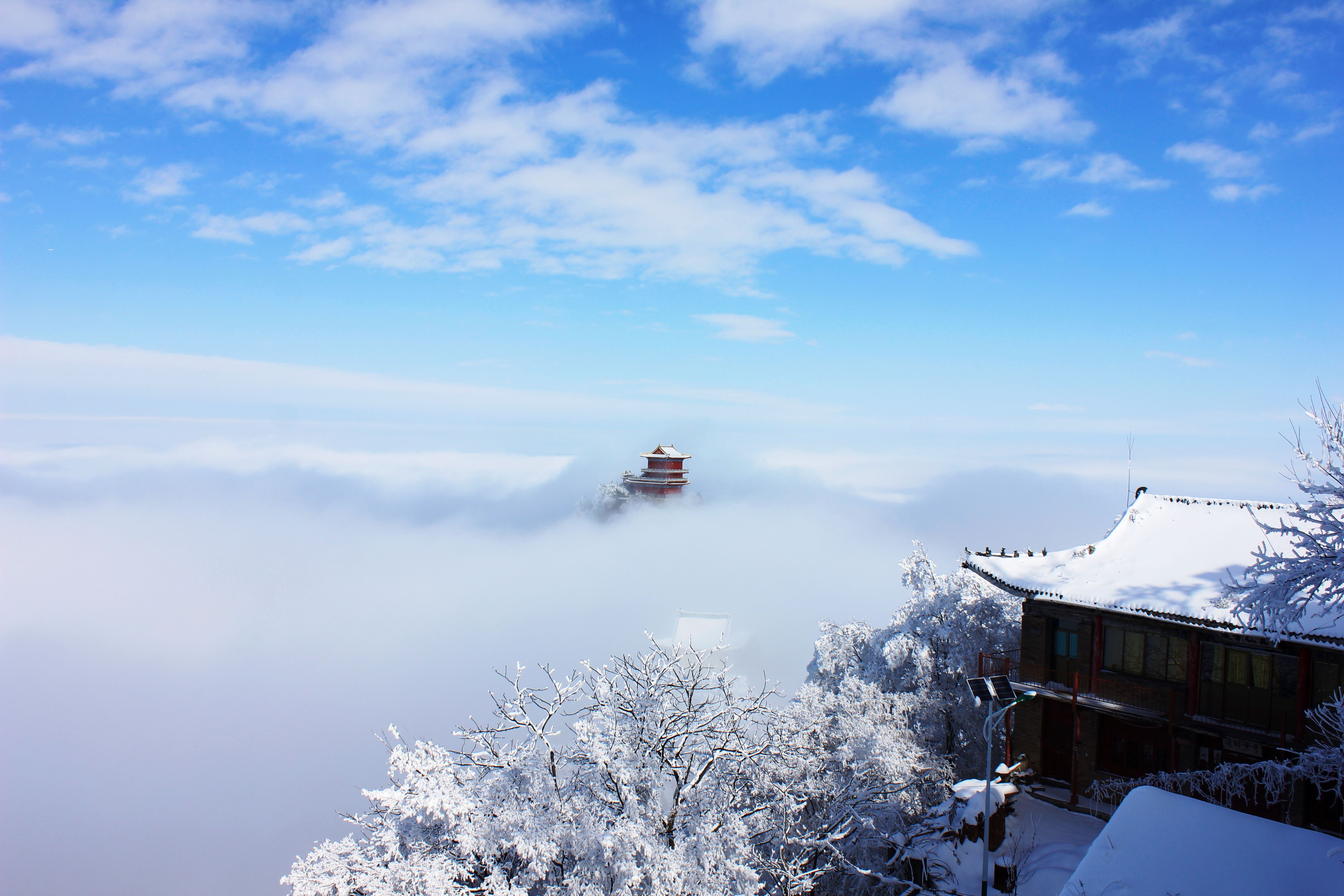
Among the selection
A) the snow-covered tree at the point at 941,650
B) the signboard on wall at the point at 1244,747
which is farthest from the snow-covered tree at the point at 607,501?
the signboard on wall at the point at 1244,747

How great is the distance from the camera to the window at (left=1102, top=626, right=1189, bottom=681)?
21.2 m

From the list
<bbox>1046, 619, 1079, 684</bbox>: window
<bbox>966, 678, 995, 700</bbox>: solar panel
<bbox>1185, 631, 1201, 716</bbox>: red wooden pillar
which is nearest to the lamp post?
<bbox>966, 678, 995, 700</bbox>: solar panel

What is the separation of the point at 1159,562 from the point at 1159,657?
3.02 m

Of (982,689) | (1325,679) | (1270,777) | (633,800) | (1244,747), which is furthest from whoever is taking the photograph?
(1244,747)

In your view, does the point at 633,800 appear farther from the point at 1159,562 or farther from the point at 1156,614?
the point at 1159,562

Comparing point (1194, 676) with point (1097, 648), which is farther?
point (1097, 648)

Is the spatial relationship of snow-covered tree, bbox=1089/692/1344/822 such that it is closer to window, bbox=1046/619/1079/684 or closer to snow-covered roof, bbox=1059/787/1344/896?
snow-covered roof, bbox=1059/787/1344/896

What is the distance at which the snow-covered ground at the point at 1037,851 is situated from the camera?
1753 cm

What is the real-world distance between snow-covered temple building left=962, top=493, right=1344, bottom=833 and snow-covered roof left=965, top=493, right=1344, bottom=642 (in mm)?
43

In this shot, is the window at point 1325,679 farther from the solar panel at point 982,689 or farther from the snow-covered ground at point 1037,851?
the solar panel at point 982,689

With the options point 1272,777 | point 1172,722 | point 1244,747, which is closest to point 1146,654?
point 1172,722

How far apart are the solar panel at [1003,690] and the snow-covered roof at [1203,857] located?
2858mm

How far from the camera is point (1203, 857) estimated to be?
12031mm

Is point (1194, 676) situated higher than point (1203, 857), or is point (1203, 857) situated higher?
point (1194, 676)
